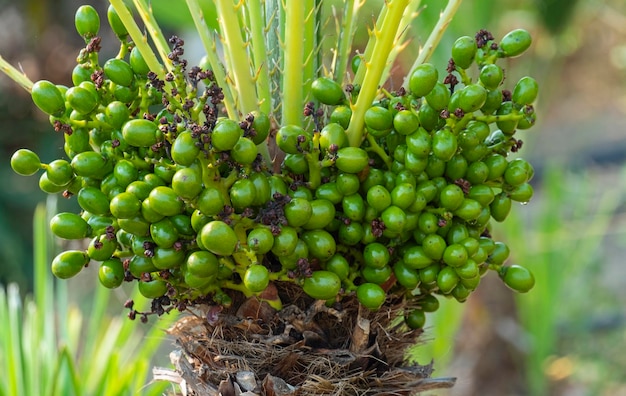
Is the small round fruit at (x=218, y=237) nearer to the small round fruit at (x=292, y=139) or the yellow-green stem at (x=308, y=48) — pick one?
the small round fruit at (x=292, y=139)

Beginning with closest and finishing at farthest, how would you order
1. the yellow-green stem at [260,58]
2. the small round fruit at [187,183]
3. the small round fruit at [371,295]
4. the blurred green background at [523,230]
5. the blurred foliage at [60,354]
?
the small round fruit at [187,183] < the small round fruit at [371,295] < the yellow-green stem at [260,58] < the blurred foliage at [60,354] < the blurred green background at [523,230]

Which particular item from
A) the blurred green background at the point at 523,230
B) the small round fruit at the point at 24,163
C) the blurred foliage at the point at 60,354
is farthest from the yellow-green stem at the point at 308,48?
the blurred green background at the point at 523,230

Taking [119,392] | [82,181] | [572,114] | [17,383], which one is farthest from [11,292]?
[572,114]

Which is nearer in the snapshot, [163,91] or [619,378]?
[163,91]

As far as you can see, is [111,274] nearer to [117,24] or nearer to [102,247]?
[102,247]

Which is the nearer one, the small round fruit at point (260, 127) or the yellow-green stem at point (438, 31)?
the small round fruit at point (260, 127)

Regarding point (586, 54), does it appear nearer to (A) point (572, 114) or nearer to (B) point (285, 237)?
(A) point (572, 114)

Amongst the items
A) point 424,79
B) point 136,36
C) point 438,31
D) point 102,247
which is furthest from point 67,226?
point 438,31
